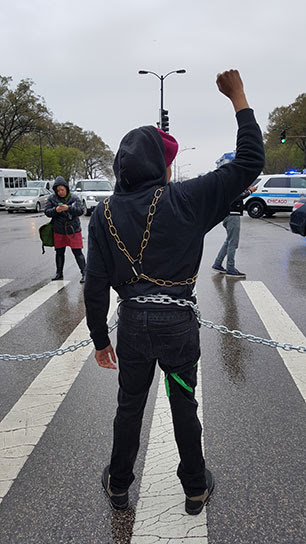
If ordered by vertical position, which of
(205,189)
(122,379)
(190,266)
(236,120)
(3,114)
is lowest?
(122,379)

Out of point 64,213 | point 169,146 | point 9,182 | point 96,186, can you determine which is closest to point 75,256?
point 64,213

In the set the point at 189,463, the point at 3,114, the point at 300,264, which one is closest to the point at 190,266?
the point at 189,463

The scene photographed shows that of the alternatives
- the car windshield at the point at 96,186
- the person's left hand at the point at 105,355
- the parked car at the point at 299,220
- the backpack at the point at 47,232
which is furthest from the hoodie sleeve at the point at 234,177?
the car windshield at the point at 96,186

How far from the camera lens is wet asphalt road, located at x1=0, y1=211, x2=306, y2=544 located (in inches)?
89.9

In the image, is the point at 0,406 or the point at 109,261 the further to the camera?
the point at 0,406

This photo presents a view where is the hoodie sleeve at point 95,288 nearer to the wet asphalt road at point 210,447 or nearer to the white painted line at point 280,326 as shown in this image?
the wet asphalt road at point 210,447

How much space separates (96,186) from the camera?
24047 mm

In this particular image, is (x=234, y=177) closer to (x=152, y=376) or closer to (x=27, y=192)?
(x=152, y=376)

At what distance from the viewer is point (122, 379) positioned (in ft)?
7.42

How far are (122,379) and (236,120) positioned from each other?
4.50 ft

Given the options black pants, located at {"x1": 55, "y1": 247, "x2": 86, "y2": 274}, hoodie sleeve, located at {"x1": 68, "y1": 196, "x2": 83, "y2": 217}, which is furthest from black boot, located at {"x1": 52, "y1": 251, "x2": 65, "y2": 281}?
hoodie sleeve, located at {"x1": 68, "y1": 196, "x2": 83, "y2": 217}

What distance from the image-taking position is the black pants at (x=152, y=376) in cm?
212

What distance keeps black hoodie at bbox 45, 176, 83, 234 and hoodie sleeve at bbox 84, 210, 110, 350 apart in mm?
5456

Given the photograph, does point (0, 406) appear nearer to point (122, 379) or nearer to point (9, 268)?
point (122, 379)
